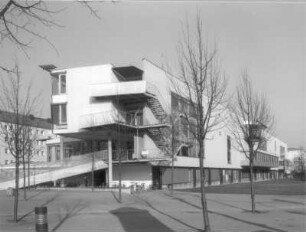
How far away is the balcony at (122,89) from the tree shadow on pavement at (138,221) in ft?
88.2

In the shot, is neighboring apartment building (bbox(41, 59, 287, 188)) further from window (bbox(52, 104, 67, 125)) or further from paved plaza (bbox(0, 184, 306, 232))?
paved plaza (bbox(0, 184, 306, 232))

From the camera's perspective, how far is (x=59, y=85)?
56281mm

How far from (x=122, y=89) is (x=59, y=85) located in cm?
908

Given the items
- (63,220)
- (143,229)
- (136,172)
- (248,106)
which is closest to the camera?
(143,229)

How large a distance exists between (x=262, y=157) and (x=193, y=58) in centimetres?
10277

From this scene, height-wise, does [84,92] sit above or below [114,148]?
above

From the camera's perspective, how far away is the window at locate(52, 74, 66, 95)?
185ft

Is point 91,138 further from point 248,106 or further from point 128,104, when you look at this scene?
point 248,106

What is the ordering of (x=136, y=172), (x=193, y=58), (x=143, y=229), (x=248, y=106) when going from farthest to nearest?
(x=136, y=172) < (x=248, y=106) < (x=143, y=229) < (x=193, y=58)

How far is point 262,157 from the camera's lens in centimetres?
11425

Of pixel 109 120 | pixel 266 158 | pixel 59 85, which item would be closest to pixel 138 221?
pixel 109 120

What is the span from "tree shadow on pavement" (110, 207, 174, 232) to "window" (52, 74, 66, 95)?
33972mm

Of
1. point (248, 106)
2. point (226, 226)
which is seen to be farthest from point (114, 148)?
point (226, 226)

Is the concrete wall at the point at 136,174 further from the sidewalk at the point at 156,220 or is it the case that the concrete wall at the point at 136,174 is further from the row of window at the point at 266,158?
the row of window at the point at 266,158
